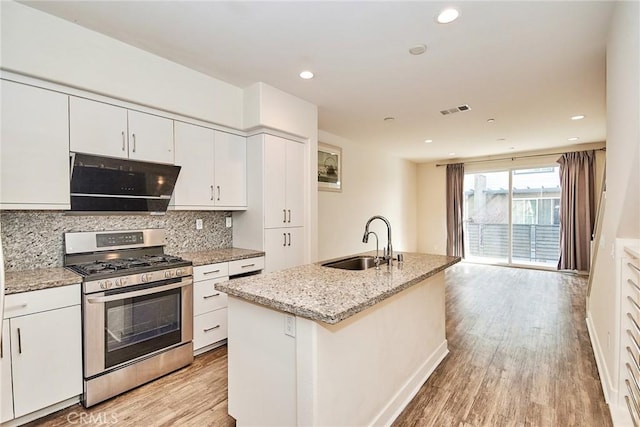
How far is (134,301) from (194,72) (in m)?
2.07

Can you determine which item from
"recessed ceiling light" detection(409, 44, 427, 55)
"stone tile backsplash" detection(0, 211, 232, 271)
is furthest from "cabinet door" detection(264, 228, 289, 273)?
"recessed ceiling light" detection(409, 44, 427, 55)

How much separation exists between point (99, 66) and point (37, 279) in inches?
61.8

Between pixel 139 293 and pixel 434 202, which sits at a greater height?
pixel 434 202

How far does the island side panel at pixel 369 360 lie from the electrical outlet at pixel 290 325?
4cm

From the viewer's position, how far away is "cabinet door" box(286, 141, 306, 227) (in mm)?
3551

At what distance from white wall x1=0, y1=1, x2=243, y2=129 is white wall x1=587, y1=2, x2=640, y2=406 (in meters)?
3.03

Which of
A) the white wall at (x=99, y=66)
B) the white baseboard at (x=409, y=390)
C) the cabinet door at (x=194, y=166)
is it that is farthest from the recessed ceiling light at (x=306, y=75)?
the white baseboard at (x=409, y=390)

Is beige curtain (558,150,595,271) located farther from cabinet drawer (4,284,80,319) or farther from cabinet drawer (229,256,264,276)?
cabinet drawer (4,284,80,319)

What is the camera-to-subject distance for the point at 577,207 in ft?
19.7

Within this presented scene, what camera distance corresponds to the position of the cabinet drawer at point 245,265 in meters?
3.02

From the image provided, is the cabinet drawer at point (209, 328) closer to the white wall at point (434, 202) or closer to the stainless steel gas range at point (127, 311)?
the stainless steel gas range at point (127, 311)

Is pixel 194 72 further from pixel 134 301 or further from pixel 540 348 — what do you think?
pixel 540 348

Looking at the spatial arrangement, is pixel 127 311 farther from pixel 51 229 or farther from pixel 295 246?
pixel 295 246

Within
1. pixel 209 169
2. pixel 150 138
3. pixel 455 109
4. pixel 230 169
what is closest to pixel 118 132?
pixel 150 138
